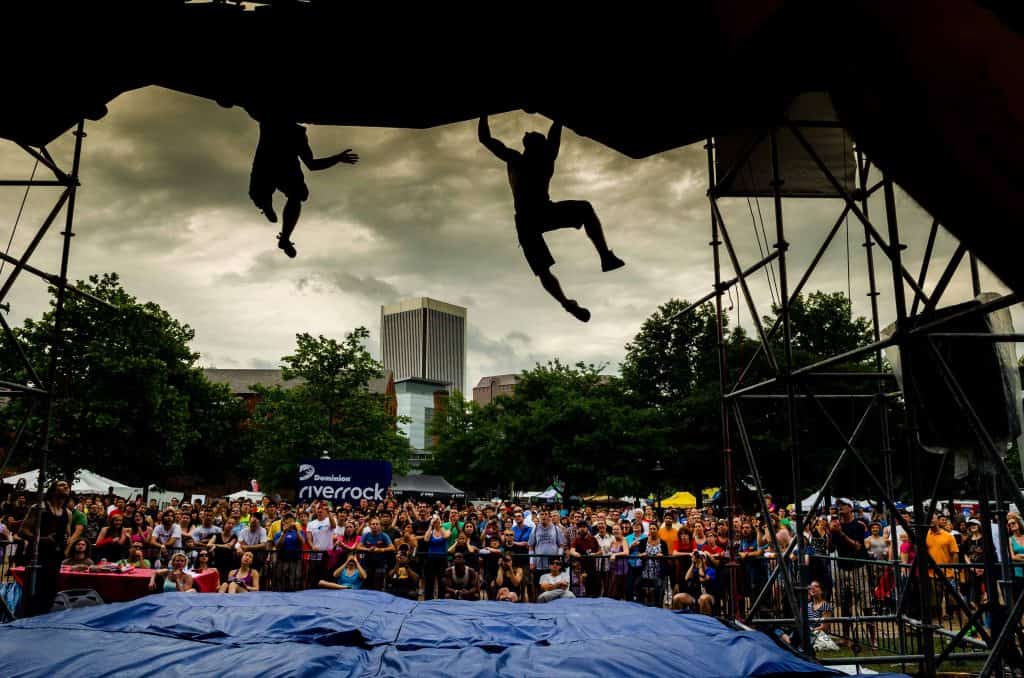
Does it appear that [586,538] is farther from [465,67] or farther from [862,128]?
[862,128]

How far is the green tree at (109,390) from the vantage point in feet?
88.4

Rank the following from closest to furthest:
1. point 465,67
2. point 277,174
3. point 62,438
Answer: point 465,67, point 277,174, point 62,438

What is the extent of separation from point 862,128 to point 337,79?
3.51m

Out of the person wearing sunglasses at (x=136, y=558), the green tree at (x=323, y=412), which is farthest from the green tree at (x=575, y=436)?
the person wearing sunglasses at (x=136, y=558)

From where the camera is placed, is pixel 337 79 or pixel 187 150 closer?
pixel 337 79

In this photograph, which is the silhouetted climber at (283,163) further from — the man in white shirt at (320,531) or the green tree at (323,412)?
the green tree at (323,412)

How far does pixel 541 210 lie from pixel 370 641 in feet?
12.7

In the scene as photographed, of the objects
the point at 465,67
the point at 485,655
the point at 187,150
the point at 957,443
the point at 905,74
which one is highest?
the point at 187,150

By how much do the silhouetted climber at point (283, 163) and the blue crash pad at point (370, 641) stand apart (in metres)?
3.21

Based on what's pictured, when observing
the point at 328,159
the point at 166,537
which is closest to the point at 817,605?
the point at 328,159

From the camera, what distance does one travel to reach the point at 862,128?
10.3ft

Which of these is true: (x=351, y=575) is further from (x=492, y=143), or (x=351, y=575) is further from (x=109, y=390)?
(x=109, y=390)

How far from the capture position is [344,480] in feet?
59.2

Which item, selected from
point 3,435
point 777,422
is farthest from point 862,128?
point 3,435
